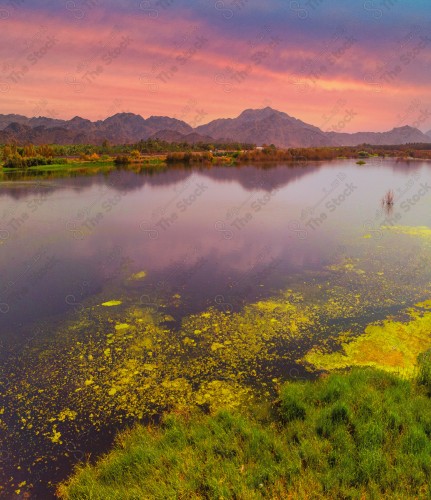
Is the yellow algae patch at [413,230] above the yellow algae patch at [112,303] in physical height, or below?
above

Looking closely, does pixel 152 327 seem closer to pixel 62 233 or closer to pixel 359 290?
pixel 359 290

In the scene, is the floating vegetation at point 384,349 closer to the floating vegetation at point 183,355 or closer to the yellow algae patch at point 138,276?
the floating vegetation at point 183,355

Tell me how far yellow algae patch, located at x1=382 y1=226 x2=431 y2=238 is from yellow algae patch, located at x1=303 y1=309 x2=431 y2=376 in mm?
13709

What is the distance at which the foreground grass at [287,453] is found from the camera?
230 inches

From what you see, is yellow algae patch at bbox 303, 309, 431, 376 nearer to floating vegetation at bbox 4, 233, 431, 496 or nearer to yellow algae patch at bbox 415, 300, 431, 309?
floating vegetation at bbox 4, 233, 431, 496

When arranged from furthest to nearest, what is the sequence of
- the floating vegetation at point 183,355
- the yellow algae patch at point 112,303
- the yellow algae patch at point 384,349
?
1. the yellow algae patch at point 112,303
2. the yellow algae patch at point 384,349
3. the floating vegetation at point 183,355

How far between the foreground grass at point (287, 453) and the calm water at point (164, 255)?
1233mm

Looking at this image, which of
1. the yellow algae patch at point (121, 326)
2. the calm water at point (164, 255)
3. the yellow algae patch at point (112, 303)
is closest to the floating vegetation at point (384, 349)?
the calm water at point (164, 255)

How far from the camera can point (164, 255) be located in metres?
19.8

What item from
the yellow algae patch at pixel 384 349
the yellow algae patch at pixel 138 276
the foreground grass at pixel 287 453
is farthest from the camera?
the yellow algae patch at pixel 138 276

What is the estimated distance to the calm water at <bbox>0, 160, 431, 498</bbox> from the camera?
1113cm

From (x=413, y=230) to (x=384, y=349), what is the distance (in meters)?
17.2

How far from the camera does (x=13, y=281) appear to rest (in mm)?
15984

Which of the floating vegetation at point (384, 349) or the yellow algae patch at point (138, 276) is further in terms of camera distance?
the yellow algae patch at point (138, 276)
